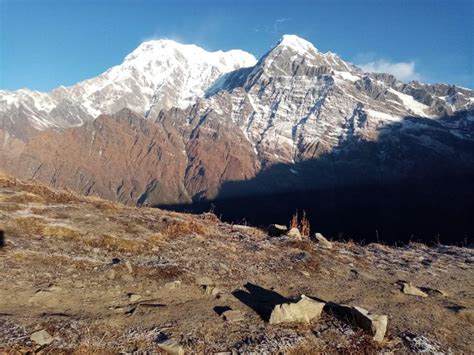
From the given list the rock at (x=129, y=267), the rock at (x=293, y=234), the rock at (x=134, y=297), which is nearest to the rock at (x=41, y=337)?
the rock at (x=134, y=297)

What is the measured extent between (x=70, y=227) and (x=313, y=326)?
9568mm

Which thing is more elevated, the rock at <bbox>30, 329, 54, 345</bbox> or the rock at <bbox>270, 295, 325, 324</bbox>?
the rock at <bbox>270, 295, 325, 324</bbox>

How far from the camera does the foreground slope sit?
33.7ft

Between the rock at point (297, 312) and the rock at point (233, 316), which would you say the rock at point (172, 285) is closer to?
the rock at point (233, 316)

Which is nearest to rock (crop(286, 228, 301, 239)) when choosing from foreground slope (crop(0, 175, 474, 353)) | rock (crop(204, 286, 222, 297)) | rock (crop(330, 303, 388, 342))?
foreground slope (crop(0, 175, 474, 353))

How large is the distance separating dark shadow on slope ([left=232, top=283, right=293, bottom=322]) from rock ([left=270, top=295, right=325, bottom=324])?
32cm

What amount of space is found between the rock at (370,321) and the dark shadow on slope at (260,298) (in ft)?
5.62

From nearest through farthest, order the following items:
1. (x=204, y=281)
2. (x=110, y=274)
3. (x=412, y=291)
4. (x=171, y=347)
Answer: (x=171, y=347), (x=110, y=274), (x=204, y=281), (x=412, y=291)

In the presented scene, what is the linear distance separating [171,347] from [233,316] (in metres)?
2.22

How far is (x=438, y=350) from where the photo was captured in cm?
1088

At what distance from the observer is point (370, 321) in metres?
11.0

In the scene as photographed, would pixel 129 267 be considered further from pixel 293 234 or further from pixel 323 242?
pixel 323 242

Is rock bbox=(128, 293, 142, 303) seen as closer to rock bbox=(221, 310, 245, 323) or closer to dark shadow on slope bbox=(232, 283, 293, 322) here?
rock bbox=(221, 310, 245, 323)

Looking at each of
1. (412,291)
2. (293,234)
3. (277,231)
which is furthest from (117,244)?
(412,291)
